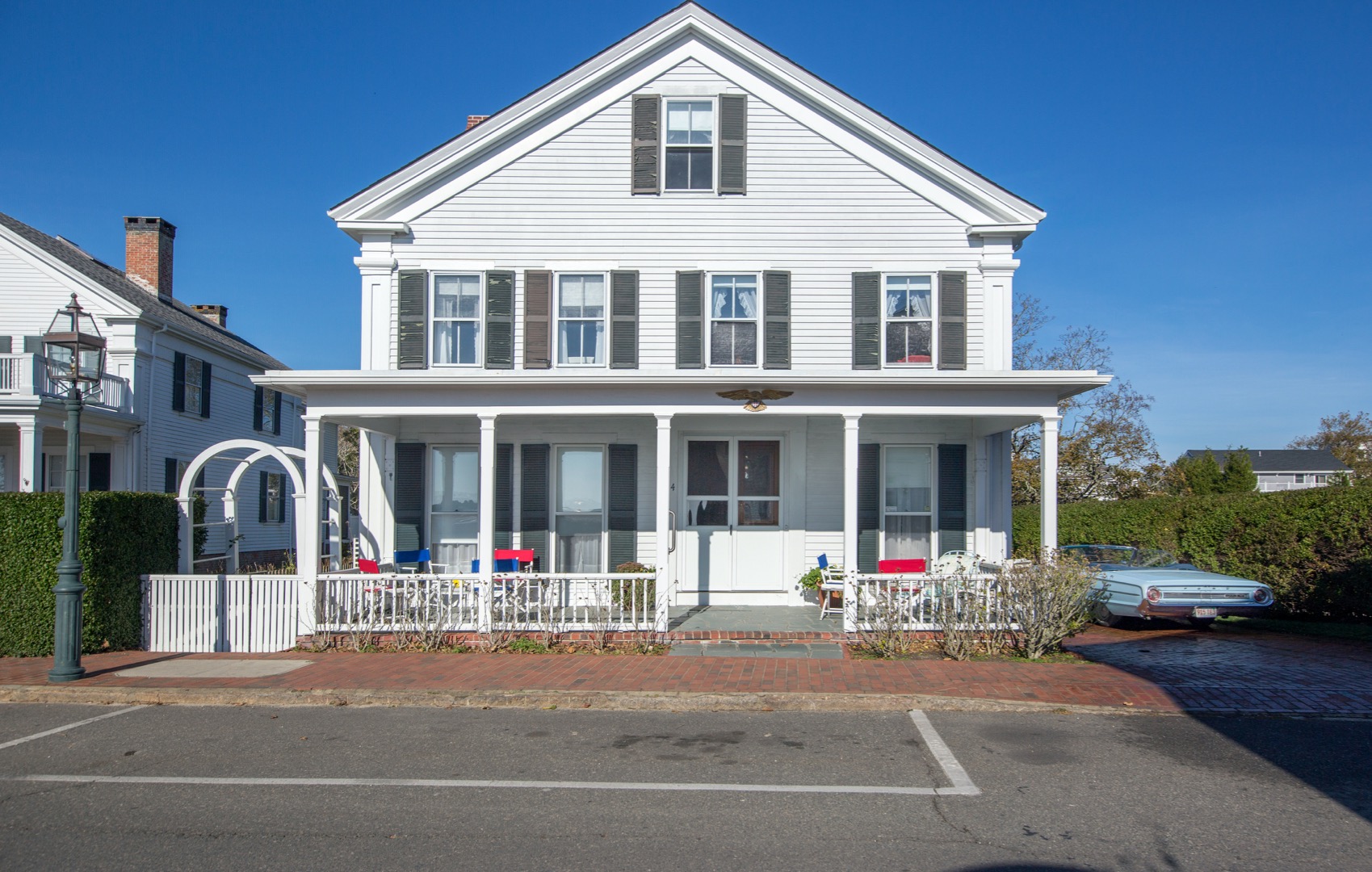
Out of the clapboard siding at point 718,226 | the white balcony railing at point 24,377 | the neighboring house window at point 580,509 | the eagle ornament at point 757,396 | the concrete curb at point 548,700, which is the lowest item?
the concrete curb at point 548,700

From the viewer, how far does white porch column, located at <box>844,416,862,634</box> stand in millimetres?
11422

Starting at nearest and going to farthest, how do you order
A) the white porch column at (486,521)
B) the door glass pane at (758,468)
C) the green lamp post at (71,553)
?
the green lamp post at (71,553) < the white porch column at (486,521) < the door glass pane at (758,468)

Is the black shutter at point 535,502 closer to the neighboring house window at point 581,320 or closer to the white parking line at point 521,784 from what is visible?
the neighboring house window at point 581,320

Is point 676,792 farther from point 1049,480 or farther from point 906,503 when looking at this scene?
point 906,503

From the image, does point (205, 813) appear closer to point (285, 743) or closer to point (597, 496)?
point (285, 743)

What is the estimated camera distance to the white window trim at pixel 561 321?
13695 millimetres

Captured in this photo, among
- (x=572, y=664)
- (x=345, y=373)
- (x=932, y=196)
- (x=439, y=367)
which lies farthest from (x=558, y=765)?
(x=932, y=196)

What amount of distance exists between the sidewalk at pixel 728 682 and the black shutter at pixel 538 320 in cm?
455

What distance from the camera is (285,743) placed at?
7.45 metres

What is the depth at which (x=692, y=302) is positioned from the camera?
45.0 feet

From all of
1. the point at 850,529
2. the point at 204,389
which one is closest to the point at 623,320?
the point at 850,529

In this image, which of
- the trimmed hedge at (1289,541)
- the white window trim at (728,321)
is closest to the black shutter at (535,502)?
the white window trim at (728,321)

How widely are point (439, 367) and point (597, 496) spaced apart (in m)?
3.03

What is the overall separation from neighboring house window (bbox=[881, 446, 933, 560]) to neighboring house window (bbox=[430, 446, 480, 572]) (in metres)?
6.26
